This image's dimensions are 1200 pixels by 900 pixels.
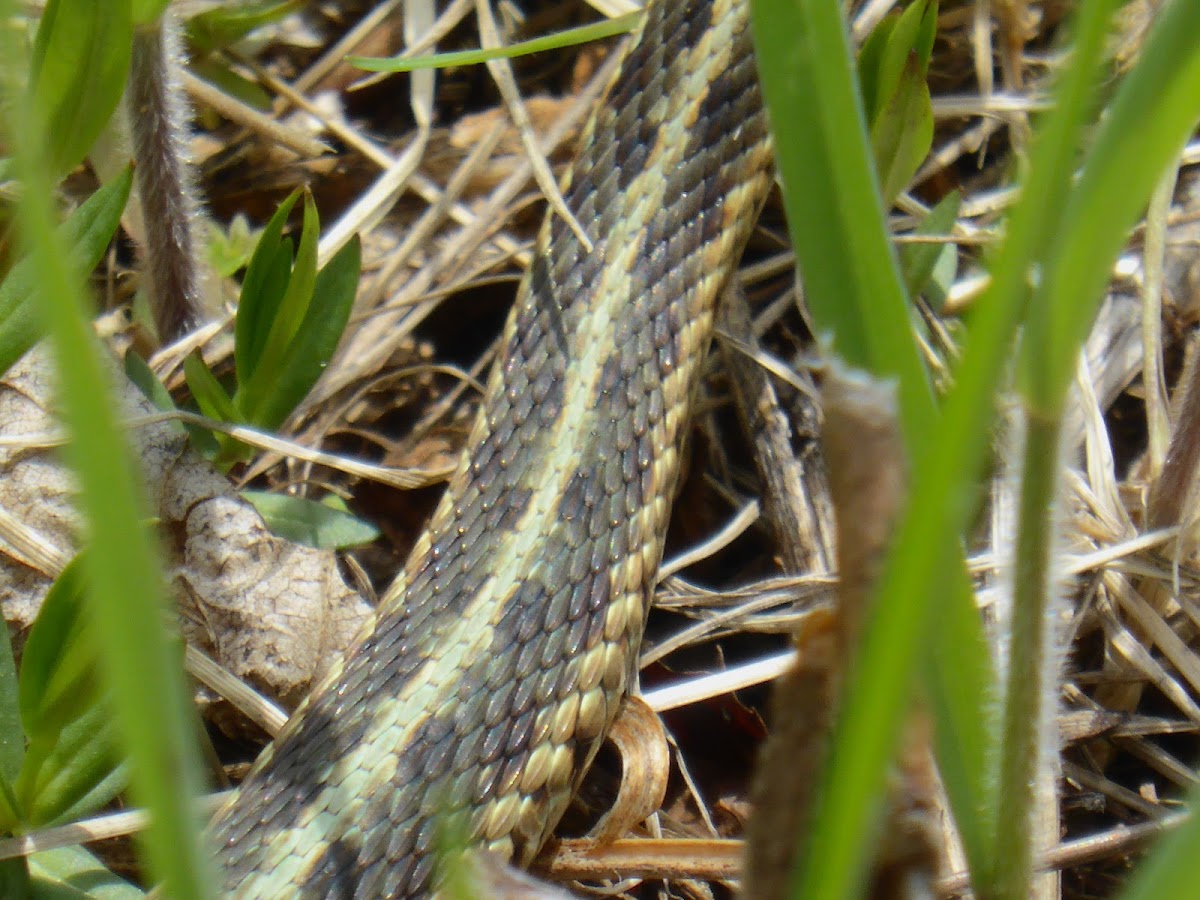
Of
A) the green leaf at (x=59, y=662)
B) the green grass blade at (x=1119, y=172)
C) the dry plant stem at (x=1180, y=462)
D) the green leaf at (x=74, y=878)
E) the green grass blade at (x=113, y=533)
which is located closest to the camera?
the green grass blade at (x=113, y=533)

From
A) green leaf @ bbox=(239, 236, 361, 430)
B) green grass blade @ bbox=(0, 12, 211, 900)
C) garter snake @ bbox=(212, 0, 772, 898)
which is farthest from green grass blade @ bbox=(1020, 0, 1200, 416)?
green leaf @ bbox=(239, 236, 361, 430)

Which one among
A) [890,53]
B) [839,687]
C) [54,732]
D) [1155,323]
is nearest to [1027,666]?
[839,687]

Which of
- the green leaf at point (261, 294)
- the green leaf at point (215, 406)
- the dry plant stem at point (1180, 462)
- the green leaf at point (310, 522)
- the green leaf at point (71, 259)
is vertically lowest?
the dry plant stem at point (1180, 462)

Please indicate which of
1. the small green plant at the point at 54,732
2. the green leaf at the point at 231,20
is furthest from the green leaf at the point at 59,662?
the green leaf at the point at 231,20

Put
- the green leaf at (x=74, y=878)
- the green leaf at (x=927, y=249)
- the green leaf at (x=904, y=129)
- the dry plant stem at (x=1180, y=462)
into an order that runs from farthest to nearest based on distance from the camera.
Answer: the green leaf at (x=927, y=249)
the green leaf at (x=904, y=129)
the dry plant stem at (x=1180, y=462)
the green leaf at (x=74, y=878)

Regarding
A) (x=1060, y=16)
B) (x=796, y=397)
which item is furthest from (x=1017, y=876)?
(x=1060, y=16)

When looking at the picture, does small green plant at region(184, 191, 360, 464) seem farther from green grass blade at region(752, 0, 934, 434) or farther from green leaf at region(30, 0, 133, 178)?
green grass blade at region(752, 0, 934, 434)

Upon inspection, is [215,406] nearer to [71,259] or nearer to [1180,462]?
[71,259]

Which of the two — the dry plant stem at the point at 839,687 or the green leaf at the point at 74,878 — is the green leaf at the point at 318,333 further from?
the dry plant stem at the point at 839,687
